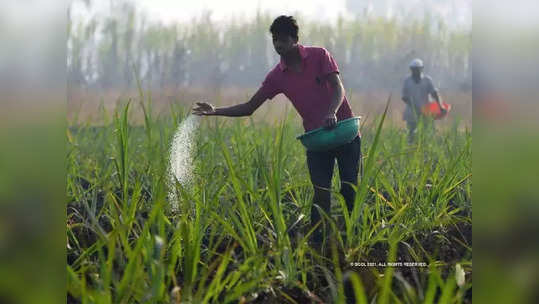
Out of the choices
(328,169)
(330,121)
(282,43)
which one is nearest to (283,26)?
(282,43)

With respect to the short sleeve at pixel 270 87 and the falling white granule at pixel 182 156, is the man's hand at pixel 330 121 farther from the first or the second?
the falling white granule at pixel 182 156

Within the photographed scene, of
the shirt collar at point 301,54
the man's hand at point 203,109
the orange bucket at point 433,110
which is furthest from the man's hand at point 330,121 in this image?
the orange bucket at point 433,110

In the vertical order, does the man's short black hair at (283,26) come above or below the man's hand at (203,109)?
above

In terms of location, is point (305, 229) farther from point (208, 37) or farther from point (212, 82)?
point (208, 37)

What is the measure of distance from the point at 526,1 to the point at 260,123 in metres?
1.69

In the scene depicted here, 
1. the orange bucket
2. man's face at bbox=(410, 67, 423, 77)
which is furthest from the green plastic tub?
the orange bucket

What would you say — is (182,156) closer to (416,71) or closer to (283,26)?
(283,26)

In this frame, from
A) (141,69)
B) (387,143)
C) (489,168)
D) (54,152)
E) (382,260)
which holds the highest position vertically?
(141,69)

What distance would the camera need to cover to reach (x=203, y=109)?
99.7 inches

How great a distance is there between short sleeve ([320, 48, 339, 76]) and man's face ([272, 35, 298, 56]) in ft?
0.56

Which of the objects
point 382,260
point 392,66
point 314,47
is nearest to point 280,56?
point 314,47

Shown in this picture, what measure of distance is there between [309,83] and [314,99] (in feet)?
0.25

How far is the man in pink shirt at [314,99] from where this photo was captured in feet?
7.96

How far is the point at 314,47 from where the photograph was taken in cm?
245
